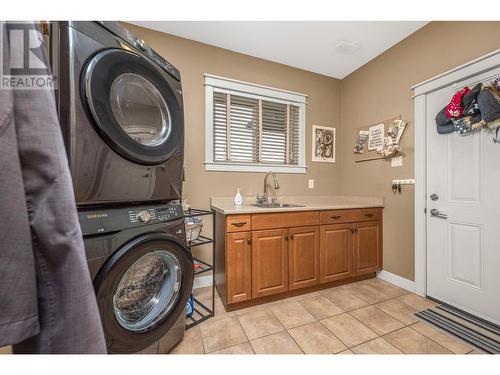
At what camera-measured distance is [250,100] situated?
2549mm

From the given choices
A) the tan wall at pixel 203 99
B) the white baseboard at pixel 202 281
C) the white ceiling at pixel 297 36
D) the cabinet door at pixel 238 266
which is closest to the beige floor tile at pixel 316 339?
the cabinet door at pixel 238 266

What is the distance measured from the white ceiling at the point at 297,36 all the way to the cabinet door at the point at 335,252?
1.96 m

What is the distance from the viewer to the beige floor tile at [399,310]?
5.58 feet

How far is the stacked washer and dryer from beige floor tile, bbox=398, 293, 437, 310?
2.00 metres

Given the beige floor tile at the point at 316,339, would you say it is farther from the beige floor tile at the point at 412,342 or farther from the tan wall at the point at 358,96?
the tan wall at the point at 358,96

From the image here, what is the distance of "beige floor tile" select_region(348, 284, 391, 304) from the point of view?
6.60 ft

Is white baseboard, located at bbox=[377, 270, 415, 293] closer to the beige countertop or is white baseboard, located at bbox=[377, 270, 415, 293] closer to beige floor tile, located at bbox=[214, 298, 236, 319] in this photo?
the beige countertop

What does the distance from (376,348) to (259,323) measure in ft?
2.64

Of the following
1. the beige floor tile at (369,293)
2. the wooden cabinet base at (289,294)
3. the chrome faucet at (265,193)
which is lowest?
the beige floor tile at (369,293)

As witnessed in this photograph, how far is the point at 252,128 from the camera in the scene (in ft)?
8.45

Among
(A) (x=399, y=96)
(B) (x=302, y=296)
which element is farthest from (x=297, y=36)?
(B) (x=302, y=296)

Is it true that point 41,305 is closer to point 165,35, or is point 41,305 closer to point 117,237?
point 117,237
